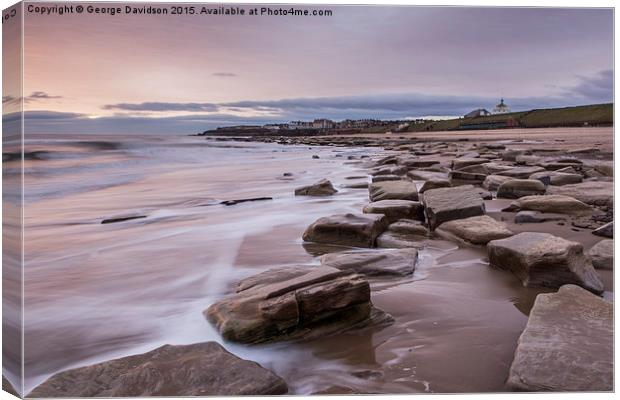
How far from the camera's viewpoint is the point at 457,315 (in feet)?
7.47

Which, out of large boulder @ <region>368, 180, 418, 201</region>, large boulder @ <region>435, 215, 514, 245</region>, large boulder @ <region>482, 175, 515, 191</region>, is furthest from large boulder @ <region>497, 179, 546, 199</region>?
large boulder @ <region>435, 215, 514, 245</region>

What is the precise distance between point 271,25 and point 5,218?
151 centimetres

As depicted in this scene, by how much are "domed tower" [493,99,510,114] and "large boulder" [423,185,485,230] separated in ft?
2.47

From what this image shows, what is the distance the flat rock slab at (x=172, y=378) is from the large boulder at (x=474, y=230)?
1914mm

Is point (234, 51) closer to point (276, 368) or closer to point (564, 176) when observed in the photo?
point (276, 368)

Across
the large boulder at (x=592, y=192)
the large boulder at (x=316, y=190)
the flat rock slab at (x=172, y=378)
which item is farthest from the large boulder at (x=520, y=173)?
the flat rock slab at (x=172, y=378)

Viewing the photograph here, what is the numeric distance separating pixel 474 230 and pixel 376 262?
0.90 m

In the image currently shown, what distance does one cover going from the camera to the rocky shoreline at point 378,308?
188cm

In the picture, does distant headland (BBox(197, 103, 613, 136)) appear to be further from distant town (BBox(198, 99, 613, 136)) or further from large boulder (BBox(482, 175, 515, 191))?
large boulder (BBox(482, 175, 515, 191))

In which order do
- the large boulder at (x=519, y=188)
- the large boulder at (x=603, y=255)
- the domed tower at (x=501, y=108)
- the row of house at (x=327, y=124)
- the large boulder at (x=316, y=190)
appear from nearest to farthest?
the large boulder at (x=603, y=255) → the domed tower at (x=501, y=108) → the row of house at (x=327, y=124) → the large boulder at (x=519, y=188) → the large boulder at (x=316, y=190)

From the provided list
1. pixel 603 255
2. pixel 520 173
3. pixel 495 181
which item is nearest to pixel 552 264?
pixel 603 255

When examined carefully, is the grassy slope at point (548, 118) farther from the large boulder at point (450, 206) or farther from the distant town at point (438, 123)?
the large boulder at point (450, 206)

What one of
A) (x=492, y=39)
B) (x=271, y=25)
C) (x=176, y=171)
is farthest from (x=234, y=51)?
(x=176, y=171)

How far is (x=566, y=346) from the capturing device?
1927 millimetres
